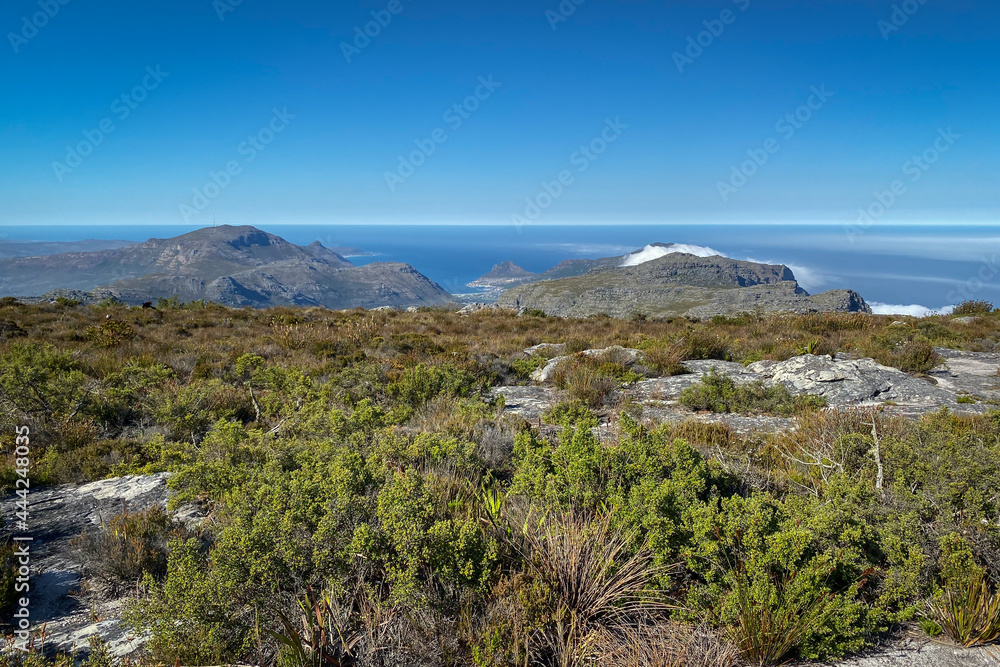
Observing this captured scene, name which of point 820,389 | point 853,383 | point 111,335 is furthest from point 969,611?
point 111,335

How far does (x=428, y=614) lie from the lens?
261 cm

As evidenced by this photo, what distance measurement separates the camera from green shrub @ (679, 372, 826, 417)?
753 cm

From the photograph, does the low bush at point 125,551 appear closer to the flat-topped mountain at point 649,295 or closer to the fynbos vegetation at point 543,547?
→ the fynbos vegetation at point 543,547

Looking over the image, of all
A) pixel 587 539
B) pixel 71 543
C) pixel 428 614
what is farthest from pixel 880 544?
pixel 71 543

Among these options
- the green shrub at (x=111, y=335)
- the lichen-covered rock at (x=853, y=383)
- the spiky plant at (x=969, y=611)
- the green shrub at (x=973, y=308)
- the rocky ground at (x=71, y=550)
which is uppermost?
the green shrub at (x=973, y=308)

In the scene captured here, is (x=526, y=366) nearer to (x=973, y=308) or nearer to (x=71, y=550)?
(x=71, y=550)

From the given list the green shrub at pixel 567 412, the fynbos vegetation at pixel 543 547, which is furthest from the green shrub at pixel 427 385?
the fynbos vegetation at pixel 543 547

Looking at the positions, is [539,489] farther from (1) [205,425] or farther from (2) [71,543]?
(1) [205,425]

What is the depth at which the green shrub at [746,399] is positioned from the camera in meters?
7.53

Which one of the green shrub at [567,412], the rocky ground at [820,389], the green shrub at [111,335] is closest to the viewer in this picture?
the green shrub at [567,412]

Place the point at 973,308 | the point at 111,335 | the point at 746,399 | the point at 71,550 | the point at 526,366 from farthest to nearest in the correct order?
1. the point at 973,308
2. the point at 111,335
3. the point at 526,366
4. the point at 746,399
5. the point at 71,550

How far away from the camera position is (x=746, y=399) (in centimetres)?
785

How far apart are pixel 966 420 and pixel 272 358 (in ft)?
46.5

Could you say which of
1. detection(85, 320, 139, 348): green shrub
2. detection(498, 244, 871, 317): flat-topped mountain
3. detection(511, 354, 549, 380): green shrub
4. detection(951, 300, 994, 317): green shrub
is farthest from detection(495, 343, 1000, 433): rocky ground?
detection(498, 244, 871, 317): flat-topped mountain
